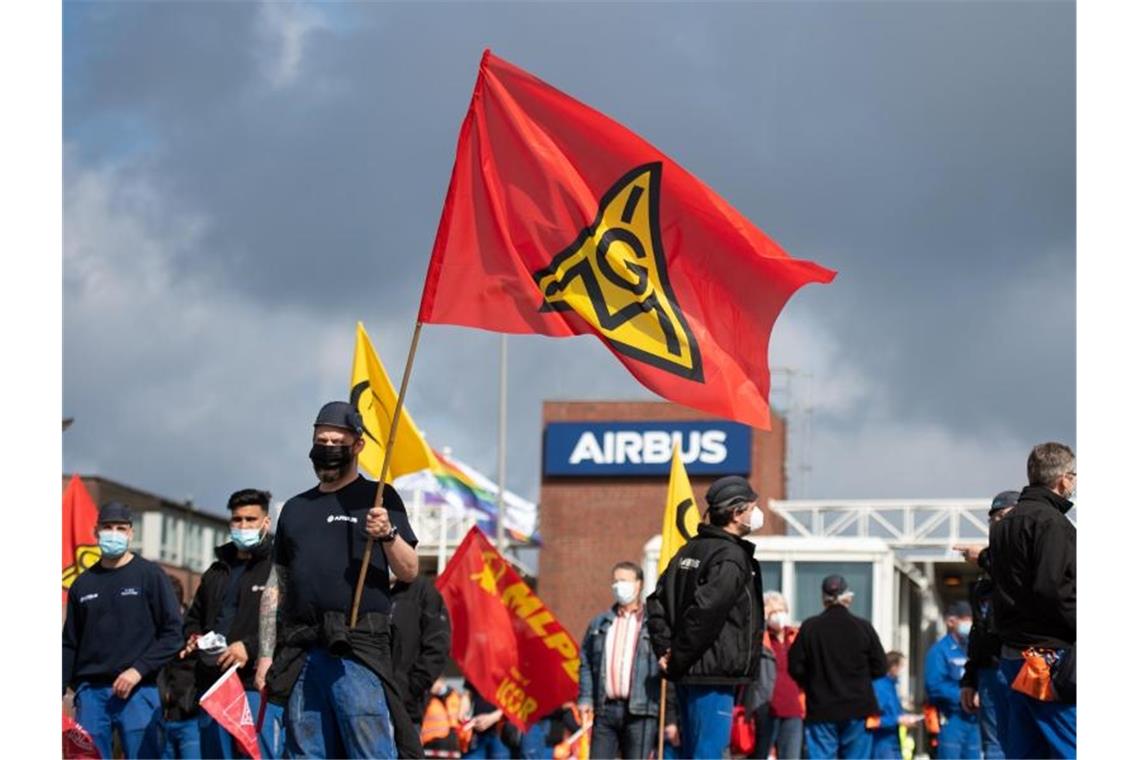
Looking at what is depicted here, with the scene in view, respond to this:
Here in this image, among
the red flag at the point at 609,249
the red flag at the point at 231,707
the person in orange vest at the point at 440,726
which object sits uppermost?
the red flag at the point at 609,249

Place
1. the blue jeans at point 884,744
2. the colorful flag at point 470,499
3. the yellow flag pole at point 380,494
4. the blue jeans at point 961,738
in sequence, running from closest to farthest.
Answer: the yellow flag pole at point 380,494
the blue jeans at point 961,738
the blue jeans at point 884,744
the colorful flag at point 470,499

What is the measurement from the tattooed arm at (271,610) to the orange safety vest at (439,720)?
43.5 ft

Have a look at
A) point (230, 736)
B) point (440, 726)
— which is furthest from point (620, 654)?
point (440, 726)

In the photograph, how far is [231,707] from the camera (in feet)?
39.8

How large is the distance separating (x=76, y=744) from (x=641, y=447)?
53.2 meters

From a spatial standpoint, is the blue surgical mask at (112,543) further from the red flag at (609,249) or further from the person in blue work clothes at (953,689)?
the person in blue work clothes at (953,689)

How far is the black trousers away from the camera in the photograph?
50.0 ft

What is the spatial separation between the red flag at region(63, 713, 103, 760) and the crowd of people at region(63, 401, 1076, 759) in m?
0.94

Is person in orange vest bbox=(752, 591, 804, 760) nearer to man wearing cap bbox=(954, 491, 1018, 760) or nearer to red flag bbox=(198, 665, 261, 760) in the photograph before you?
man wearing cap bbox=(954, 491, 1018, 760)

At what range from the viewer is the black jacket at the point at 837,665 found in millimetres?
17750

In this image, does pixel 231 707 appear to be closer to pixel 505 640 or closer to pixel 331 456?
pixel 331 456

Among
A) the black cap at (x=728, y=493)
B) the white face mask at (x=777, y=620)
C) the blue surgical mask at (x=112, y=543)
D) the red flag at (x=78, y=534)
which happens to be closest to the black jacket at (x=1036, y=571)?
the black cap at (x=728, y=493)

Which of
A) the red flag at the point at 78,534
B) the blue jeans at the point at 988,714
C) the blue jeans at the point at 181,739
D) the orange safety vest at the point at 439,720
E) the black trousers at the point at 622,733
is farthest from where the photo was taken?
the orange safety vest at the point at 439,720
